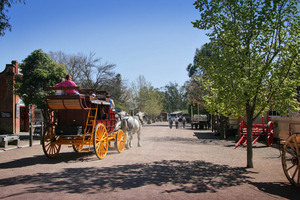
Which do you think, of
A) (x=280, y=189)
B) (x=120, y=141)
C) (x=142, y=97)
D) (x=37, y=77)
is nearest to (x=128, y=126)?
(x=120, y=141)

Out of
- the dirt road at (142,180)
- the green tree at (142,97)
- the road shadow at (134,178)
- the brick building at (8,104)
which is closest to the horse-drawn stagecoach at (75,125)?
the dirt road at (142,180)

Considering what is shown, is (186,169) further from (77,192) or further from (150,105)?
(150,105)

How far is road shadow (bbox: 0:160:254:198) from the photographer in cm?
578

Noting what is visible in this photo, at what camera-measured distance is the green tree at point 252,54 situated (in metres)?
7.34

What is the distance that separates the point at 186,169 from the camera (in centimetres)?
789

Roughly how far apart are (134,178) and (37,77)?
559 inches

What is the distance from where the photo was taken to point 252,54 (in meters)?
7.97

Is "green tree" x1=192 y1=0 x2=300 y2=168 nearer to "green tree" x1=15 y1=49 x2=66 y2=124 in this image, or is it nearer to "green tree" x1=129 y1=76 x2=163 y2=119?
"green tree" x1=15 y1=49 x2=66 y2=124

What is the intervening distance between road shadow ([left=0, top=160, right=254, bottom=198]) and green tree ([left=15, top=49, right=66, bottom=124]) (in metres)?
12.0

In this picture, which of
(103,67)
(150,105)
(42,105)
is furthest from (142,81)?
(42,105)

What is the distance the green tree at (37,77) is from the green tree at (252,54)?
13.4 m

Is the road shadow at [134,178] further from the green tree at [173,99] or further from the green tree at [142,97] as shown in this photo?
the green tree at [173,99]

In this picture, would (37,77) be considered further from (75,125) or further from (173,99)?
(173,99)

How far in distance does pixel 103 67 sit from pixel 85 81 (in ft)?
9.02
